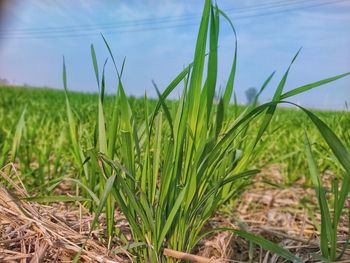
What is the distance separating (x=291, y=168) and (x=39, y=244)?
1.33 meters

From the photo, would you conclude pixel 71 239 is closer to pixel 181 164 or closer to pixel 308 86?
pixel 181 164

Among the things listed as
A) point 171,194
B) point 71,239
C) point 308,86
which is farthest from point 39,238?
point 308,86

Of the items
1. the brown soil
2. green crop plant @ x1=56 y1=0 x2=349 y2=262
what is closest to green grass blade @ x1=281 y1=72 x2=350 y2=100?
green crop plant @ x1=56 y1=0 x2=349 y2=262

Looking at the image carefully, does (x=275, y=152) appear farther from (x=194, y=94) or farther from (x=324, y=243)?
(x=194, y=94)

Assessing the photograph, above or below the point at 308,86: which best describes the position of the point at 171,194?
below

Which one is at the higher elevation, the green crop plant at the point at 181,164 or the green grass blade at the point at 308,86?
the green grass blade at the point at 308,86

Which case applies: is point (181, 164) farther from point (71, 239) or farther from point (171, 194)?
point (71, 239)

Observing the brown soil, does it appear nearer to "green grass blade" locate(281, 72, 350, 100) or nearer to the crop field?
the crop field

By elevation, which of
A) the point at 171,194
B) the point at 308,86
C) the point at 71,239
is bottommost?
the point at 71,239

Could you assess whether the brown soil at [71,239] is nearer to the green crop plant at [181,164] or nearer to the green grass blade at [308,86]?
the green crop plant at [181,164]

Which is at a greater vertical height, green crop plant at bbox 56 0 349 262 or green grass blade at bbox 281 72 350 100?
green grass blade at bbox 281 72 350 100

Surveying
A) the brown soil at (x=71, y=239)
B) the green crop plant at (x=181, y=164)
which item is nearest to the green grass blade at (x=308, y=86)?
the green crop plant at (x=181, y=164)

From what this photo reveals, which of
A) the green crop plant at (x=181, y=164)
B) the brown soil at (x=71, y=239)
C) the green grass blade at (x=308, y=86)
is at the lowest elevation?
the brown soil at (x=71, y=239)

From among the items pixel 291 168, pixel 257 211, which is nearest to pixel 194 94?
pixel 257 211
